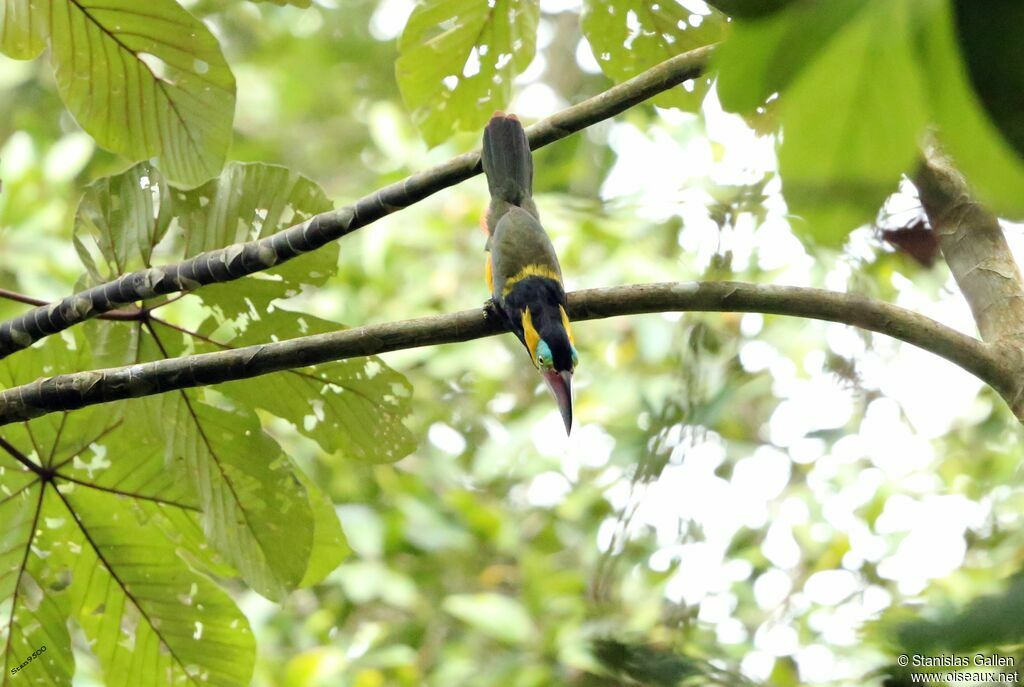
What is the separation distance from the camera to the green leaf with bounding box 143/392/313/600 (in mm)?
2076

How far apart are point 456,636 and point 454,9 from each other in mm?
3492

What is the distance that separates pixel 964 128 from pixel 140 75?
1973 mm

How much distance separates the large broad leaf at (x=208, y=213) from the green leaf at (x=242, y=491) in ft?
1.05

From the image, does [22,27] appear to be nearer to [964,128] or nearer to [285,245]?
[285,245]

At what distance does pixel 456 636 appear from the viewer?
192 inches

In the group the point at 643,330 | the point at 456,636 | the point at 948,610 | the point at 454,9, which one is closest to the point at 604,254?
the point at 643,330

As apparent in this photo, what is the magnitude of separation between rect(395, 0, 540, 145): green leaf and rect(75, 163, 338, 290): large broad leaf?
0.38 meters

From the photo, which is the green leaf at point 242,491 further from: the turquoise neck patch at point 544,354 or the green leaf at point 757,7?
the green leaf at point 757,7

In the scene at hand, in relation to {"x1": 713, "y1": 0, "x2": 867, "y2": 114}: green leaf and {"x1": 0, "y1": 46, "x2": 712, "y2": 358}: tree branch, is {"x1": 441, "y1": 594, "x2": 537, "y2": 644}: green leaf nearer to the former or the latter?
Result: {"x1": 0, "y1": 46, "x2": 712, "y2": 358}: tree branch

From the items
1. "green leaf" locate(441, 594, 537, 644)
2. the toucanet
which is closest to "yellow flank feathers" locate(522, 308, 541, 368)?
the toucanet

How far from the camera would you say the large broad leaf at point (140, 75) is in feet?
6.50

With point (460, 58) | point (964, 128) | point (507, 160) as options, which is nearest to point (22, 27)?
point (460, 58)

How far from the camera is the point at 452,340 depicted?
170cm
